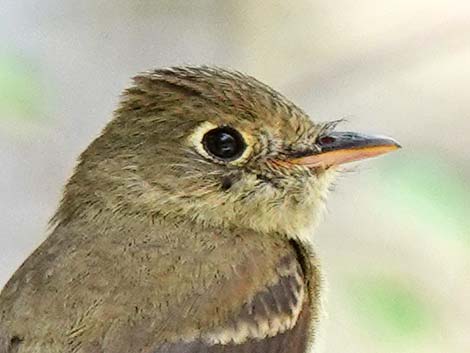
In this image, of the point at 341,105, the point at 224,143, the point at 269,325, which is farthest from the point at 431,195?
the point at 341,105

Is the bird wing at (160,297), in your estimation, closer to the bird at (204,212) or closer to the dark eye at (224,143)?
the bird at (204,212)

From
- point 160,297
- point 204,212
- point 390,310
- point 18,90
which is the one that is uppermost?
point 18,90

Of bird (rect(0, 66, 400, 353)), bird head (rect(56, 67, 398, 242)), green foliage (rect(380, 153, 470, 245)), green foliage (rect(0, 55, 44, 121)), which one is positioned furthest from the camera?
green foliage (rect(0, 55, 44, 121))

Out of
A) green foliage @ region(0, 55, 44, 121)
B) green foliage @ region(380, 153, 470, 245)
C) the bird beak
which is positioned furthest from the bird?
green foliage @ region(0, 55, 44, 121)

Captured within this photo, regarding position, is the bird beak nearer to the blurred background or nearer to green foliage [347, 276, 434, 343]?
the blurred background

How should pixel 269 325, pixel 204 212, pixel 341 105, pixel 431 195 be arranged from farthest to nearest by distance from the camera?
pixel 341 105, pixel 431 195, pixel 204 212, pixel 269 325

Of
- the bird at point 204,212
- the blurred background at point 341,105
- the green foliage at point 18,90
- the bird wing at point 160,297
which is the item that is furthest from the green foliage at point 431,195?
the green foliage at point 18,90

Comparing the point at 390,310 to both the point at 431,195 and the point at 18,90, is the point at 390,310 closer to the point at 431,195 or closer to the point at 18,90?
the point at 431,195
